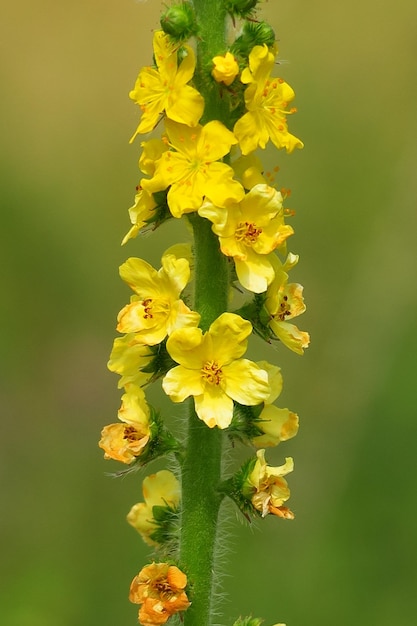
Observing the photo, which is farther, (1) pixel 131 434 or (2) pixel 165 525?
(2) pixel 165 525

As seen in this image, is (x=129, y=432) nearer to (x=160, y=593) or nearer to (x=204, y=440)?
(x=204, y=440)

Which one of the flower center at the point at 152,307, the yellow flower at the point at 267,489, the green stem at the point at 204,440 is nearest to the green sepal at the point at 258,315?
the green stem at the point at 204,440

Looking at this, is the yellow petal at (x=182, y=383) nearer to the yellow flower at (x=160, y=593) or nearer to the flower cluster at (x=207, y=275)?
the flower cluster at (x=207, y=275)

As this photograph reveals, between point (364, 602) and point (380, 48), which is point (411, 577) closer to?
point (364, 602)

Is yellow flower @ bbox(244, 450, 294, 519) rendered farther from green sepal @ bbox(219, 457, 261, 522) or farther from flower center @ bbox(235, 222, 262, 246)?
flower center @ bbox(235, 222, 262, 246)

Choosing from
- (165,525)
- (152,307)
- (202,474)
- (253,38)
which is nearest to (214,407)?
(202,474)

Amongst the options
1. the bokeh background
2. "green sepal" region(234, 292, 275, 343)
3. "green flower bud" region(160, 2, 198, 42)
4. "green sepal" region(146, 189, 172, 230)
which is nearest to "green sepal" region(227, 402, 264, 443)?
"green sepal" region(234, 292, 275, 343)
